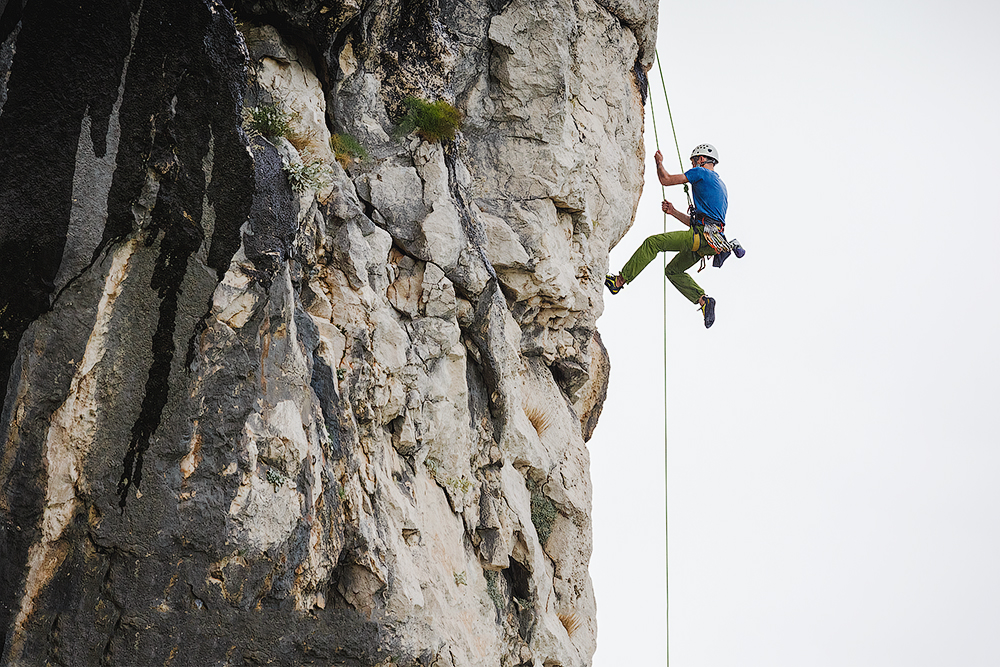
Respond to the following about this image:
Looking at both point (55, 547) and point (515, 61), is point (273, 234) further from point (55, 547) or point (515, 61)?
point (515, 61)

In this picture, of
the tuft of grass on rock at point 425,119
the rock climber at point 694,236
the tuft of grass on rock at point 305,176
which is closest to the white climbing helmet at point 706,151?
the rock climber at point 694,236

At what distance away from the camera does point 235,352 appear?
19.7 ft

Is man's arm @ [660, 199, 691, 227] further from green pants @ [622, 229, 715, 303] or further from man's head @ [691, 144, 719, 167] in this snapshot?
man's head @ [691, 144, 719, 167]

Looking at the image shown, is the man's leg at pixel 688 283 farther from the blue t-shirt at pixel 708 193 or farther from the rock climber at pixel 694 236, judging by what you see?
the blue t-shirt at pixel 708 193

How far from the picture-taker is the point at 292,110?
25.7 feet

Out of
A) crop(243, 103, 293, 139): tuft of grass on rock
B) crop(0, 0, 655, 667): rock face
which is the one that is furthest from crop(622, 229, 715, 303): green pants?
crop(243, 103, 293, 139): tuft of grass on rock

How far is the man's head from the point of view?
45.0ft

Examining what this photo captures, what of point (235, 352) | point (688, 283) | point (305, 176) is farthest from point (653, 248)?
point (235, 352)

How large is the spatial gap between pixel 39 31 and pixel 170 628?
433cm

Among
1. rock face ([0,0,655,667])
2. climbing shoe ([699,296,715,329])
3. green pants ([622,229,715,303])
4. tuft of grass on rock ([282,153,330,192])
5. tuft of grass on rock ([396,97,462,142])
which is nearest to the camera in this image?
rock face ([0,0,655,667])

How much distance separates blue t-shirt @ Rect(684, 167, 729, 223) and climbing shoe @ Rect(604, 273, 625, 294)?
5.67 feet

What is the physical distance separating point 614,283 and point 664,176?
1949 mm

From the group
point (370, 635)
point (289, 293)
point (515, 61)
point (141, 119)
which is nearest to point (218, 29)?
point (141, 119)

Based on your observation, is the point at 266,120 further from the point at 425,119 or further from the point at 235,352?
the point at 425,119
